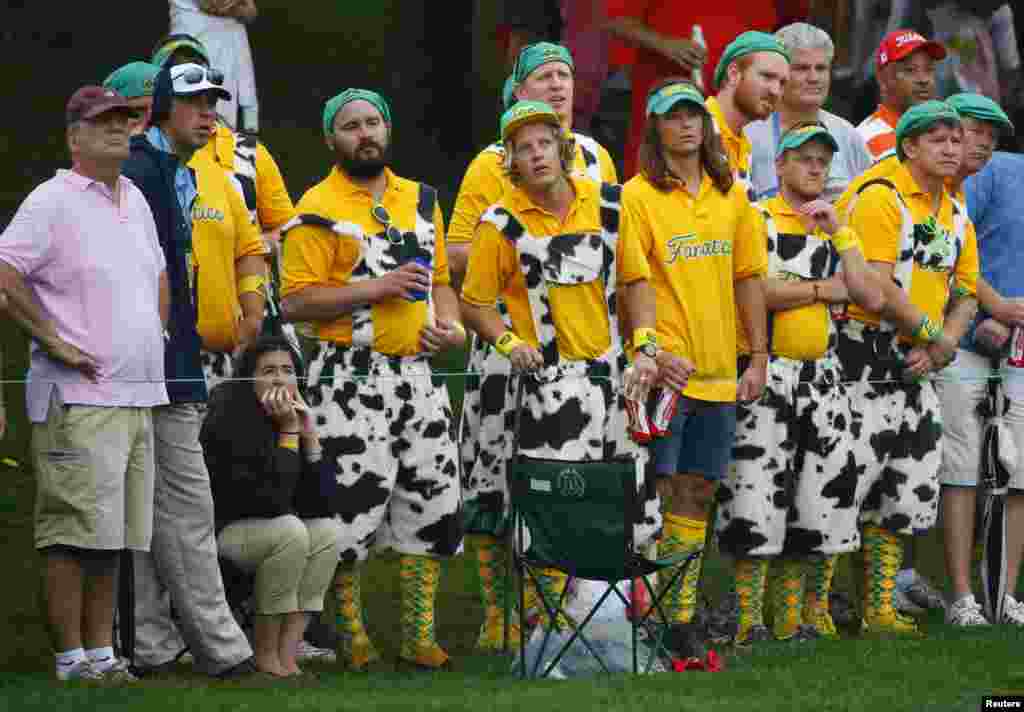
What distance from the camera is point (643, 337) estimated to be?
10.0 m

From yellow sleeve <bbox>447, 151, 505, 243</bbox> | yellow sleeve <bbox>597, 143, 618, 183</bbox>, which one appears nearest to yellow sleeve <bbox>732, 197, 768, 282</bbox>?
yellow sleeve <bbox>597, 143, 618, 183</bbox>

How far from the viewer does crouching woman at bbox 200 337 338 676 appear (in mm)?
9766

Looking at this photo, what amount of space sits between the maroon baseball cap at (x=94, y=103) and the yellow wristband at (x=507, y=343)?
1836mm

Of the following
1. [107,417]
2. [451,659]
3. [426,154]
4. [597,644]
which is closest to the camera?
[107,417]

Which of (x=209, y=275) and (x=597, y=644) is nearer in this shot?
(x=597, y=644)

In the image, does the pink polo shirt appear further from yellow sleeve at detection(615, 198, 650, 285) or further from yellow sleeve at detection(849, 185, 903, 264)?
yellow sleeve at detection(849, 185, 903, 264)

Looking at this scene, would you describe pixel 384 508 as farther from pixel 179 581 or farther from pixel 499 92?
pixel 499 92

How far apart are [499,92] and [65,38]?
13.4 ft

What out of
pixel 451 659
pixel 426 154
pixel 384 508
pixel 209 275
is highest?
pixel 426 154

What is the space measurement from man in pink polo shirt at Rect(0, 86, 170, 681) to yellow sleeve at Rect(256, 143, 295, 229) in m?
1.66

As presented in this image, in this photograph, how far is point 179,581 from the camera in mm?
9516

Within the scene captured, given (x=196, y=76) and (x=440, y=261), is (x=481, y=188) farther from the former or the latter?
(x=196, y=76)

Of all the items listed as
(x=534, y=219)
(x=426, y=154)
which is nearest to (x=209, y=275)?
(x=534, y=219)

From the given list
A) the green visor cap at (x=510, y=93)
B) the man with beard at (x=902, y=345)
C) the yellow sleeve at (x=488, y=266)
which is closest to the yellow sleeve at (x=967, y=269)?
the man with beard at (x=902, y=345)
